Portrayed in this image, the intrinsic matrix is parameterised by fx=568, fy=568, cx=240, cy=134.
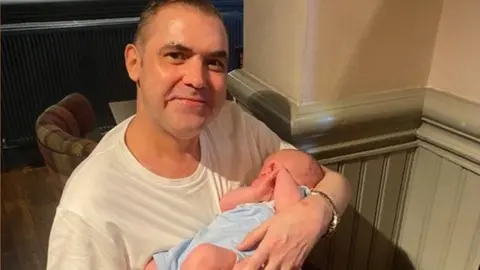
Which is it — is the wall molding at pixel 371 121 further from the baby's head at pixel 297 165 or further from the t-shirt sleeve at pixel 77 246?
the t-shirt sleeve at pixel 77 246

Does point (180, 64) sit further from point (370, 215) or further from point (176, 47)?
point (370, 215)

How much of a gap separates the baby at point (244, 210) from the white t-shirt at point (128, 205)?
31 millimetres

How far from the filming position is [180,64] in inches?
38.7

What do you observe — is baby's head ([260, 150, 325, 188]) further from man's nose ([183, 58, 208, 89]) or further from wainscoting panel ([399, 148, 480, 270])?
wainscoting panel ([399, 148, 480, 270])

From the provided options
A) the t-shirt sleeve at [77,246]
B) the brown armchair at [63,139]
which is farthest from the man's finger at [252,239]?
the brown armchair at [63,139]

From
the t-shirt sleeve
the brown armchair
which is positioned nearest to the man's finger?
the t-shirt sleeve

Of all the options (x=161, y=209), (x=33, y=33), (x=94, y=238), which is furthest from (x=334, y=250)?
(x=33, y=33)

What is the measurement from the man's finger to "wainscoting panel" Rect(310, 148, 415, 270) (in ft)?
1.37

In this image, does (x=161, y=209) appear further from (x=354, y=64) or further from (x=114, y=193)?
(x=354, y=64)

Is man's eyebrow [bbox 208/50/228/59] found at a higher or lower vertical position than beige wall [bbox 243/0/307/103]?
higher

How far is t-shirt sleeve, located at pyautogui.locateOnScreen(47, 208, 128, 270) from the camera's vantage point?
3.02 ft

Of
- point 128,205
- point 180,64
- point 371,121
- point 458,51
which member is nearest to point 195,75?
point 180,64

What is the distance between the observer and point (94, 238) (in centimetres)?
94

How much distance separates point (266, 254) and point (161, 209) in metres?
0.21
